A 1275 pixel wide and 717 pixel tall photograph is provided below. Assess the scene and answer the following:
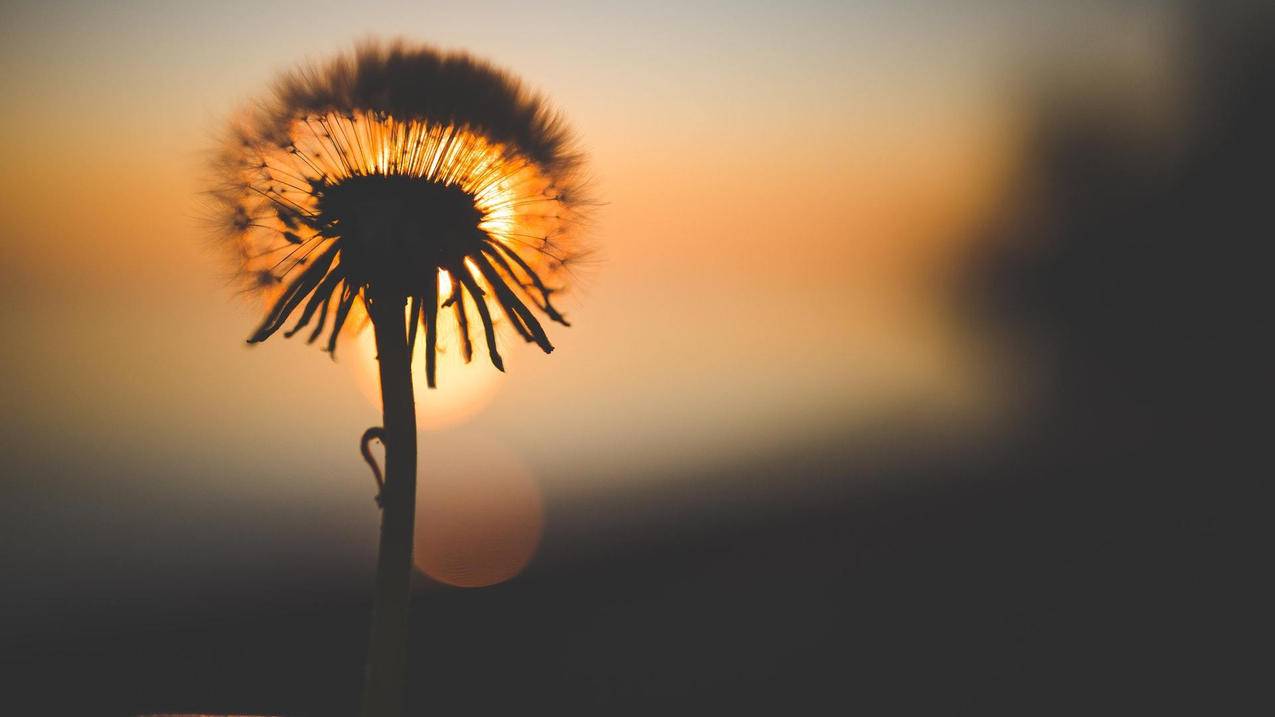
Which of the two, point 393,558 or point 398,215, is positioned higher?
point 398,215

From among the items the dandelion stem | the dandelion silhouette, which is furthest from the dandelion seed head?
the dandelion stem

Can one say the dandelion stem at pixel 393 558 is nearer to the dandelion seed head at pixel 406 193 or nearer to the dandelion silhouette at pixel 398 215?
the dandelion silhouette at pixel 398 215

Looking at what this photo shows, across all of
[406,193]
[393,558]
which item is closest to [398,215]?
[406,193]

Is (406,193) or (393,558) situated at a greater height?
(406,193)

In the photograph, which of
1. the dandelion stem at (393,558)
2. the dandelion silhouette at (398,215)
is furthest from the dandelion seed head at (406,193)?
the dandelion stem at (393,558)

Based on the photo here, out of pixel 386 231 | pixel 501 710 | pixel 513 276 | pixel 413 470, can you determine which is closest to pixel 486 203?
pixel 513 276

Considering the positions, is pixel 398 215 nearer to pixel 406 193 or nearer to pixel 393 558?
pixel 406 193

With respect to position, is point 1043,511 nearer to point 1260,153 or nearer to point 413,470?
point 1260,153
